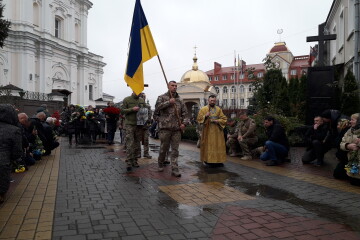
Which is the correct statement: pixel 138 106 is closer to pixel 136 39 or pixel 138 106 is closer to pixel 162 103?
pixel 162 103

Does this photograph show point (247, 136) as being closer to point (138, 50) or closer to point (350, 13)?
point (138, 50)

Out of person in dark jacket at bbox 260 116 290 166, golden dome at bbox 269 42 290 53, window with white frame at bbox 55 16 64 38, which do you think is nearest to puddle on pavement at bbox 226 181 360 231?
person in dark jacket at bbox 260 116 290 166

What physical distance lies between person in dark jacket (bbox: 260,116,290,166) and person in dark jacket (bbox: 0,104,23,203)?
613 centimetres

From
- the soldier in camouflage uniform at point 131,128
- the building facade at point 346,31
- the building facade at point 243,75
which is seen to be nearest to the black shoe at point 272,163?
the soldier in camouflage uniform at point 131,128

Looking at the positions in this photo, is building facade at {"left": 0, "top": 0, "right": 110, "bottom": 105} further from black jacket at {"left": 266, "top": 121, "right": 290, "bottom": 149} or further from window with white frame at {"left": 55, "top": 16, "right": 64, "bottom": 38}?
black jacket at {"left": 266, "top": 121, "right": 290, "bottom": 149}

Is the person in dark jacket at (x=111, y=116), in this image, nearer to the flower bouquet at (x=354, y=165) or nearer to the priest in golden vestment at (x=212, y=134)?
the priest in golden vestment at (x=212, y=134)

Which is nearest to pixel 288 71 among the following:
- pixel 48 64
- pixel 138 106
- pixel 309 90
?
pixel 48 64

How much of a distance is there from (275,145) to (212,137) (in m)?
1.88

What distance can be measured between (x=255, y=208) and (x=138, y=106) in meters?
4.35

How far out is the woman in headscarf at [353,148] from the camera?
5984 mm

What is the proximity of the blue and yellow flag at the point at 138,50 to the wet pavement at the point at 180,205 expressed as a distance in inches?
87.9

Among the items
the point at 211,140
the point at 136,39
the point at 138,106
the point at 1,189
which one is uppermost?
the point at 136,39

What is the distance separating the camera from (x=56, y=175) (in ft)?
23.1

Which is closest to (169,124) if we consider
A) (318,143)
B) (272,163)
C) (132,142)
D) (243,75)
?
(132,142)
